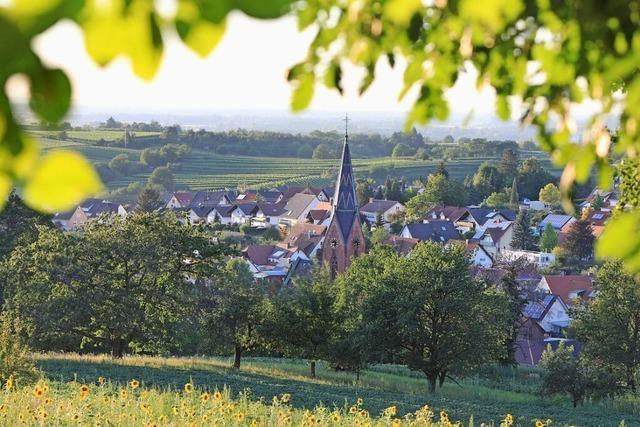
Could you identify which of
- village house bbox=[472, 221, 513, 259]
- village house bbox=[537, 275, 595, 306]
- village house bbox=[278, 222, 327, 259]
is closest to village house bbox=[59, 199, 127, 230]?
village house bbox=[278, 222, 327, 259]

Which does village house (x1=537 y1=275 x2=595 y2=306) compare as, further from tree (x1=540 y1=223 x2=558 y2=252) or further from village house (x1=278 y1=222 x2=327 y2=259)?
village house (x1=278 y1=222 x2=327 y2=259)

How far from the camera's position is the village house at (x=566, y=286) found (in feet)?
150

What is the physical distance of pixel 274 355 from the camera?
31281 mm

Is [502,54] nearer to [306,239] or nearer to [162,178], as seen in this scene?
[306,239]

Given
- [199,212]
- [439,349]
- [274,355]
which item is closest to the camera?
[439,349]

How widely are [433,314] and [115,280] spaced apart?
900cm

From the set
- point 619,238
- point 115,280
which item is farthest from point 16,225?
point 619,238

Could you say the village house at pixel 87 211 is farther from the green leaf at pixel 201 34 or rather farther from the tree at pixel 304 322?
the green leaf at pixel 201 34

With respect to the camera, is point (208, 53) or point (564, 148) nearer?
point (208, 53)

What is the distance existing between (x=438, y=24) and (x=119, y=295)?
18.9 m

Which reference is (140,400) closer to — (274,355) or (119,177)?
(274,355)

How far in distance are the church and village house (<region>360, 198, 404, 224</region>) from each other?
31260 millimetres

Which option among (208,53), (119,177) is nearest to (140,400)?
(208,53)

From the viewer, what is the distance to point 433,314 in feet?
78.2
